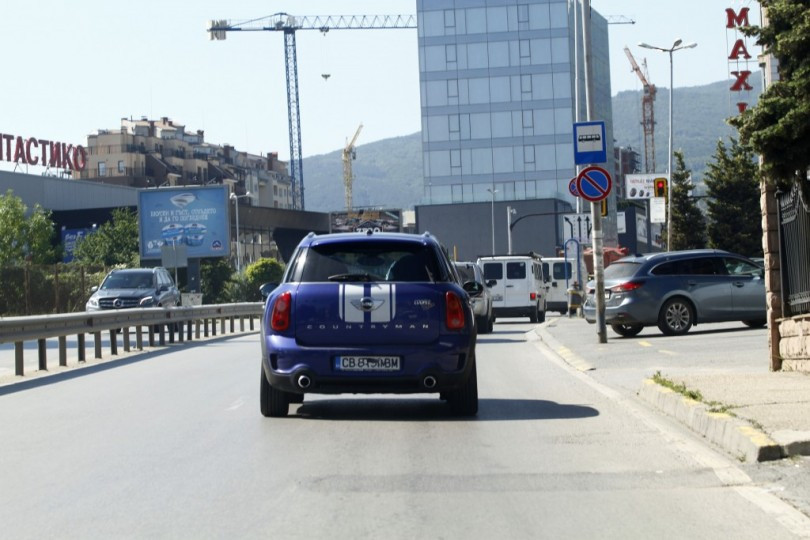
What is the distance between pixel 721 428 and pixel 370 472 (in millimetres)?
2771

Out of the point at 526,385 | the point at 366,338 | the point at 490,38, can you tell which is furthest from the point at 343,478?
the point at 490,38

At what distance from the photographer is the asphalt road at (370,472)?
6.82 meters

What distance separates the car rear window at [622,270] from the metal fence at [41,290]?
26.0 m

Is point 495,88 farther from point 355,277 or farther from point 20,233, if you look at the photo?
point 355,277

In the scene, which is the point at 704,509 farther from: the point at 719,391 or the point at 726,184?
the point at 726,184

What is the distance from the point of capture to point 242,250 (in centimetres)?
16650

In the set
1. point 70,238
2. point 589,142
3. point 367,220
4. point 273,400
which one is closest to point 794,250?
point 273,400

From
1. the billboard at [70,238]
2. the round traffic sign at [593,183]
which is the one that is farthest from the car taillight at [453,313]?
the billboard at [70,238]

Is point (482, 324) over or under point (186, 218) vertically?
under

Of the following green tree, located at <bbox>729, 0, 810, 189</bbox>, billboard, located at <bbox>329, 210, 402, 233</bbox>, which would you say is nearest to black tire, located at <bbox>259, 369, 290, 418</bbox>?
green tree, located at <bbox>729, 0, 810, 189</bbox>

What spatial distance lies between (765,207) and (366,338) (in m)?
6.14

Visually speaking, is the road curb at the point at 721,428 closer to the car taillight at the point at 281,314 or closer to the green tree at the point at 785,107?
the green tree at the point at 785,107

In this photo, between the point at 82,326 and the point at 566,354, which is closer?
the point at 566,354

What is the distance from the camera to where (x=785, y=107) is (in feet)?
42.4
